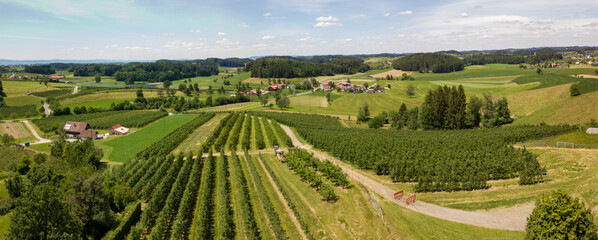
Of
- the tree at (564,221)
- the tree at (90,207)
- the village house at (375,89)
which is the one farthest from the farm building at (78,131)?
→ the village house at (375,89)

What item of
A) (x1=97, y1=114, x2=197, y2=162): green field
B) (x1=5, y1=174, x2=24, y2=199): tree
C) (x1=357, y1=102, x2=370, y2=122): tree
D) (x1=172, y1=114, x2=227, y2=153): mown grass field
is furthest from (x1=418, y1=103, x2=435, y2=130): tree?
(x1=5, y1=174, x2=24, y2=199): tree

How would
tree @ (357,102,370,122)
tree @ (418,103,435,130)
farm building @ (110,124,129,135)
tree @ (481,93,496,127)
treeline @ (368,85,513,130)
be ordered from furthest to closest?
tree @ (357,102,370,122), farm building @ (110,124,129,135), tree @ (418,103,435,130), treeline @ (368,85,513,130), tree @ (481,93,496,127)

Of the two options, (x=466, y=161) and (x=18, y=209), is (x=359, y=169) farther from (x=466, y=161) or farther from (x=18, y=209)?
(x=18, y=209)

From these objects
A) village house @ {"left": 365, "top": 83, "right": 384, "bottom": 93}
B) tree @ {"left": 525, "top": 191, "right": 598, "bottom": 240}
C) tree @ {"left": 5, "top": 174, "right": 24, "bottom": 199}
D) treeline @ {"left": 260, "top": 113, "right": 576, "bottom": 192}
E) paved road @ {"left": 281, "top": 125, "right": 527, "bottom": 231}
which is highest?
village house @ {"left": 365, "top": 83, "right": 384, "bottom": 93}

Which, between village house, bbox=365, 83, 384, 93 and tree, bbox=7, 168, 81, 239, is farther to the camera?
village house, bbox=365, 83, 384, 93

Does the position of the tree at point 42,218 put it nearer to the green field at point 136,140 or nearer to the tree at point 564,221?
the tree at point 564,221

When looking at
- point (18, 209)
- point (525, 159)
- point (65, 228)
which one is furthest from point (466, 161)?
point (18, 209)

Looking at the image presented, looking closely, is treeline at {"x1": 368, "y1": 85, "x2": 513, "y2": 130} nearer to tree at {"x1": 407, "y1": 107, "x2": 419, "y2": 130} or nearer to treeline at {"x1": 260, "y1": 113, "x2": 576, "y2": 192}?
tree at {"x1": 407, "y1": 107, "x2": 419, "y2": 130}

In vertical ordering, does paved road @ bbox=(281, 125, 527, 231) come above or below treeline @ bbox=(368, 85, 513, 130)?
below
